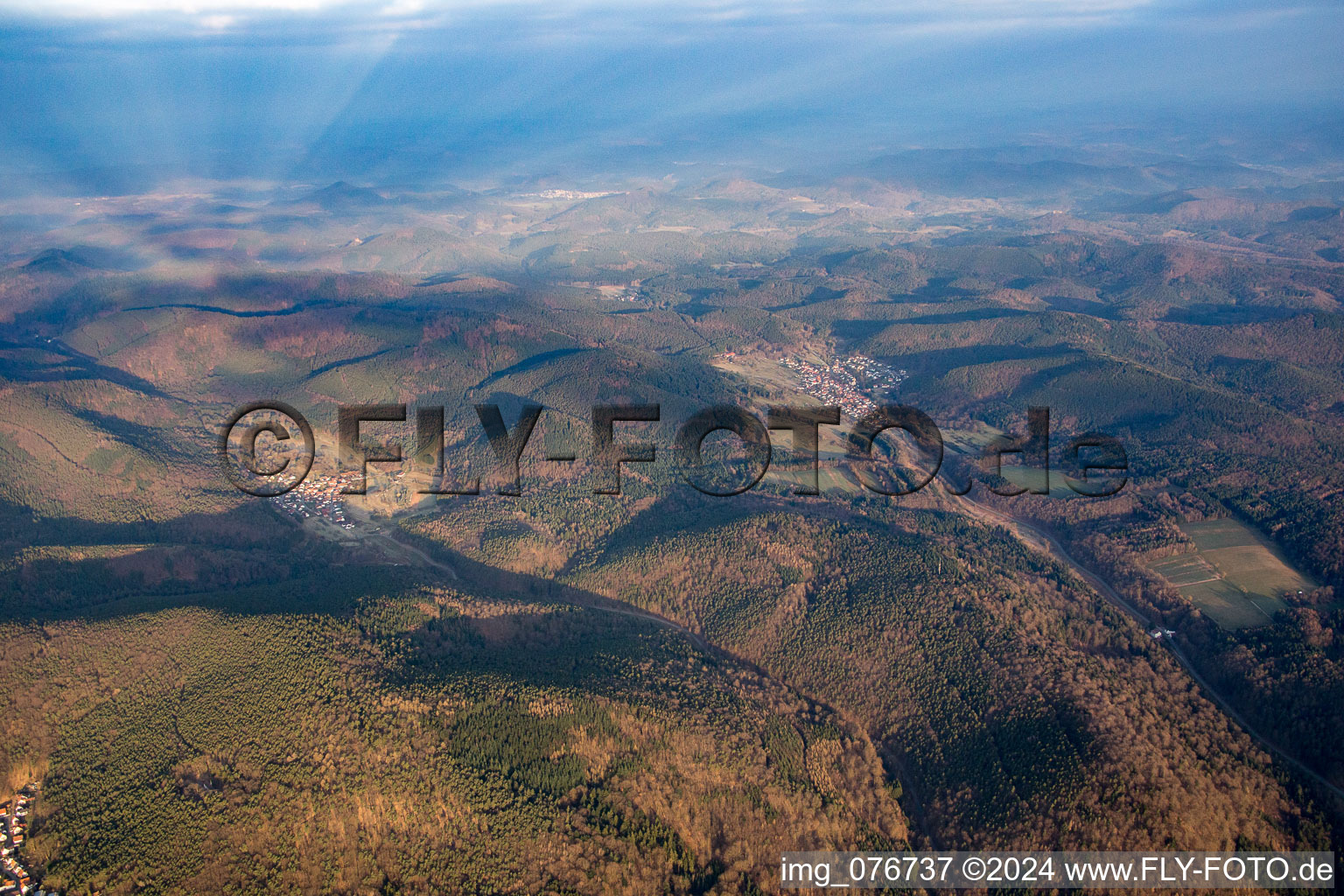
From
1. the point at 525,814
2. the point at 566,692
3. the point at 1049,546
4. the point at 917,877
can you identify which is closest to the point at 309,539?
the point at 566,692

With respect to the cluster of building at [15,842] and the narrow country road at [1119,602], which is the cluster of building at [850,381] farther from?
the cluster of building at [15,842]

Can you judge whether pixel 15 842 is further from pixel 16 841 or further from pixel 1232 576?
pixel 1232 576

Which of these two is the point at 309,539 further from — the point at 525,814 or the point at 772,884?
the point at 772,884

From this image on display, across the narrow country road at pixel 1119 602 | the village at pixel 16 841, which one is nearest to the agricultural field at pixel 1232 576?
the narrow country road at pixel 1119 602

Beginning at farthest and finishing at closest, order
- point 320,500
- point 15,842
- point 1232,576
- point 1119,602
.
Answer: point 320,500, point 1232,576, point 1119,602, point 15,842

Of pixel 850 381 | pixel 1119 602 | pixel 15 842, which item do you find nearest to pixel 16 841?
pixel 15 842

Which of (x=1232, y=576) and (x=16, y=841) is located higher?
(x=16, y=841)
